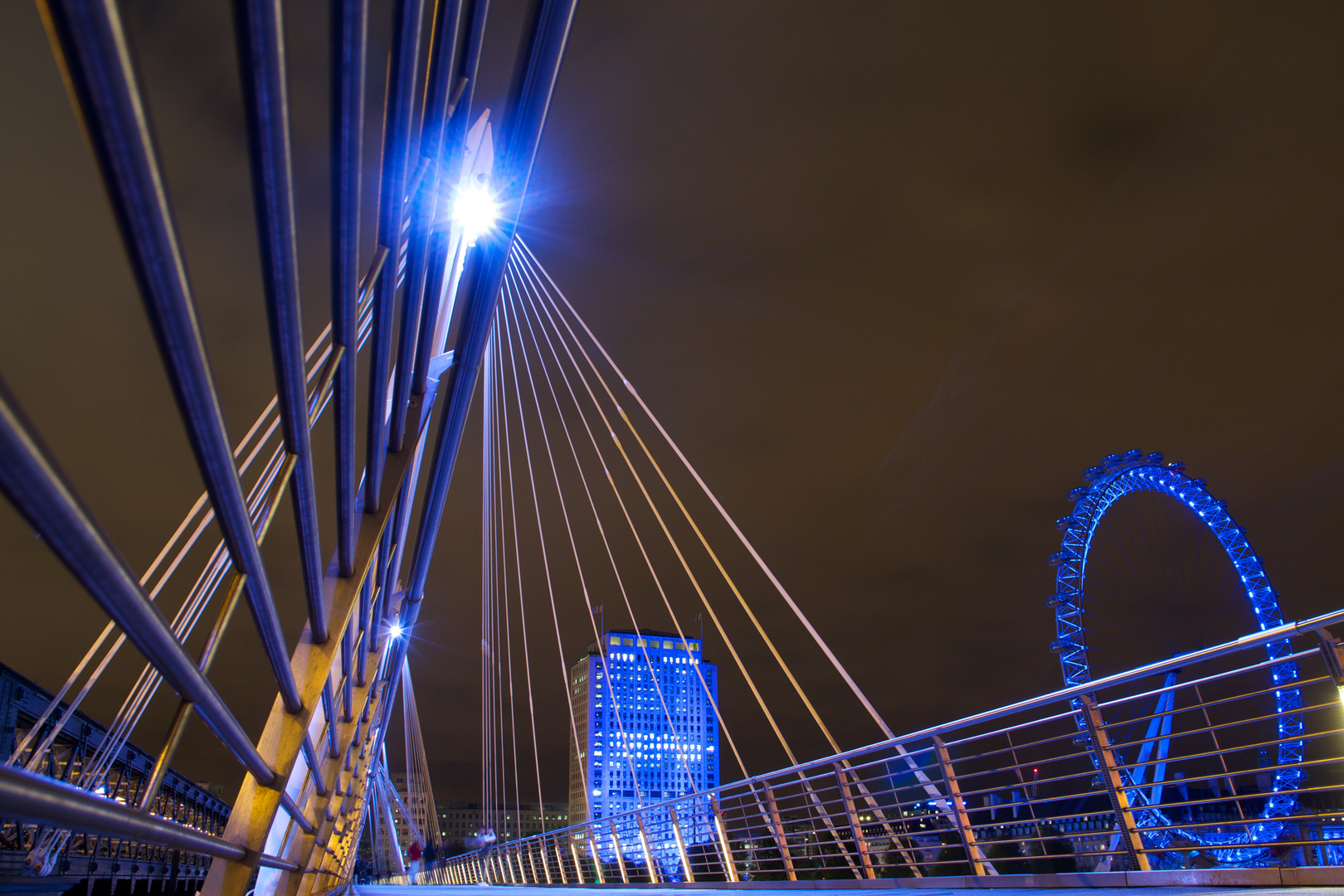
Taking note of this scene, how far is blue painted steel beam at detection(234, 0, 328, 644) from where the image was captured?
2.96ft

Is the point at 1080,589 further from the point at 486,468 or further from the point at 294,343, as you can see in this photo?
the point at 294,343

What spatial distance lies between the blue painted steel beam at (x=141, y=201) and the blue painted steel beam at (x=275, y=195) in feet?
0.74

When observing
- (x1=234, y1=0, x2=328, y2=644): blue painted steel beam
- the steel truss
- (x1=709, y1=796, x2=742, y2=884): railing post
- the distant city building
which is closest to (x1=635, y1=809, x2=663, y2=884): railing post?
(x1=709, y1=796, x2=742, y2=884): railing post

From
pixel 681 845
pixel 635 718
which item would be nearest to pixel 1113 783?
pixel 681 845

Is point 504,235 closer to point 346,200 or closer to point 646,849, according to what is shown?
point 346,200

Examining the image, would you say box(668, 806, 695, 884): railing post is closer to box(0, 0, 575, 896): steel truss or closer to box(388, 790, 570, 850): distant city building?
box(0, 0, 575, 896): steel truss

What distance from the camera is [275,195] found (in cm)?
106

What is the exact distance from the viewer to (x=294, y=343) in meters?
1.31

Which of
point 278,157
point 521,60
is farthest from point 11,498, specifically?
point 521,60

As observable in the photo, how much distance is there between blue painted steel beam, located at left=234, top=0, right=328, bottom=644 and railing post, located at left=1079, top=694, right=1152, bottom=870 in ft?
12.7

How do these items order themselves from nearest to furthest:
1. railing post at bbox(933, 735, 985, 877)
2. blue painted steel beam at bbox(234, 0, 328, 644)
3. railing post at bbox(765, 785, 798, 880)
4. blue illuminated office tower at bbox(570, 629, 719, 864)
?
blue painted steel beam at bbox(234, 0, 328, 644)
railing post at bbox(933, 735, 985, 877)
railing post at bbox(765, 785, 798, 880)
blue illuminated office tower at bbox(570, 629, 719, 864)

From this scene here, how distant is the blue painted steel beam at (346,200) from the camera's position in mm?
1245

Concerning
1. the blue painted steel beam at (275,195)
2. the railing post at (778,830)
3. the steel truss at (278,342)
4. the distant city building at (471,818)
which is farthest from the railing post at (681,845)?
the distant city building at (471,818)

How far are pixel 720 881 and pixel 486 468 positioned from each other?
35.4 ft
